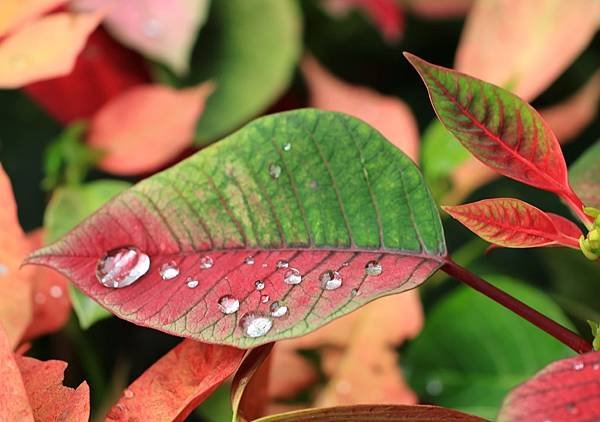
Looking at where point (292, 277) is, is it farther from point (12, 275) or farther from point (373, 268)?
point (12, 275)

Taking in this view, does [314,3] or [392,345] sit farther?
[314,3]

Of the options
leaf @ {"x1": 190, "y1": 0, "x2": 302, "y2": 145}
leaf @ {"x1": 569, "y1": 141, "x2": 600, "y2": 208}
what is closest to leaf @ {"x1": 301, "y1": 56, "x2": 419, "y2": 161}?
leaf @ {"x1": 190, "y1": 0, "x2": 302, "y2": 145}

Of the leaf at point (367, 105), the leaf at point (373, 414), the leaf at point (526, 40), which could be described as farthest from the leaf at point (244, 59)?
the leaf at point (373, 414)

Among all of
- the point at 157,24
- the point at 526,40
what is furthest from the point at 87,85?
the point at 526,40

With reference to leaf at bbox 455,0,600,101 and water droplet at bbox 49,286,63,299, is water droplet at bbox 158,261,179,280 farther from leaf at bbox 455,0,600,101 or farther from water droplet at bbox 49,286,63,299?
leaf at bbox 455,0,600,101

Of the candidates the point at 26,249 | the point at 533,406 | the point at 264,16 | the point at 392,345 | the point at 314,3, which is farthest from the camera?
the point at 314,3

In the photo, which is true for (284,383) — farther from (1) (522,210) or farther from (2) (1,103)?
(2) (1,103)

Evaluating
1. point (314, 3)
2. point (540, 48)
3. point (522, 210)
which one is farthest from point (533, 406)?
point (314, 3)
